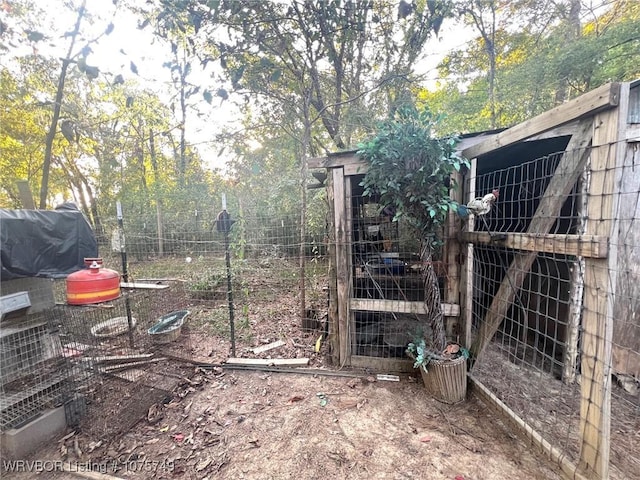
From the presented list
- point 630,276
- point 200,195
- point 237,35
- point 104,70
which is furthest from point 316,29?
point 200,195

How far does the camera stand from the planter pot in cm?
223

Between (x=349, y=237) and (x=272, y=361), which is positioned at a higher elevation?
(x=349, y=237)

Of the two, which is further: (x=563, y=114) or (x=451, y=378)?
(x=451, y=378)

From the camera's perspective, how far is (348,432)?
2.00 metres

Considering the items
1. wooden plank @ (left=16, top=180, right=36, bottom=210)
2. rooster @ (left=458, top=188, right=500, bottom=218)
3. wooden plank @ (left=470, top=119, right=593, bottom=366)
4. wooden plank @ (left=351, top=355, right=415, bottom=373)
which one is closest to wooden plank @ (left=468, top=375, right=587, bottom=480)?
wooden plank @ (left=470, top=119, right=593, bottom=366)

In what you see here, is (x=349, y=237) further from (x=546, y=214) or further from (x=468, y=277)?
(x=546, y=214)

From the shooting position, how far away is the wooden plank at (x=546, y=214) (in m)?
1.50

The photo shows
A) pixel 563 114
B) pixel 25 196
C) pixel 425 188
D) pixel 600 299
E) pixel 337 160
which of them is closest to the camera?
pixel 600 299

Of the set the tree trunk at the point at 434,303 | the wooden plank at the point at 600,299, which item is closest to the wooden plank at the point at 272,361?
the tree trunk at the point at 434,303

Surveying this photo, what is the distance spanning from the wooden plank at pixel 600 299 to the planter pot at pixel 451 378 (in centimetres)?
84

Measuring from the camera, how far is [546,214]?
1.76 meters

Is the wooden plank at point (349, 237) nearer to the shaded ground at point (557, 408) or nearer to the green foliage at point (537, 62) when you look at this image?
the shaded ground at point (557, 408)

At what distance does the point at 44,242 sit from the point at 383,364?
10.4ft

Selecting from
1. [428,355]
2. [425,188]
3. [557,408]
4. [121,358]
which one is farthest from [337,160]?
[121,358]
